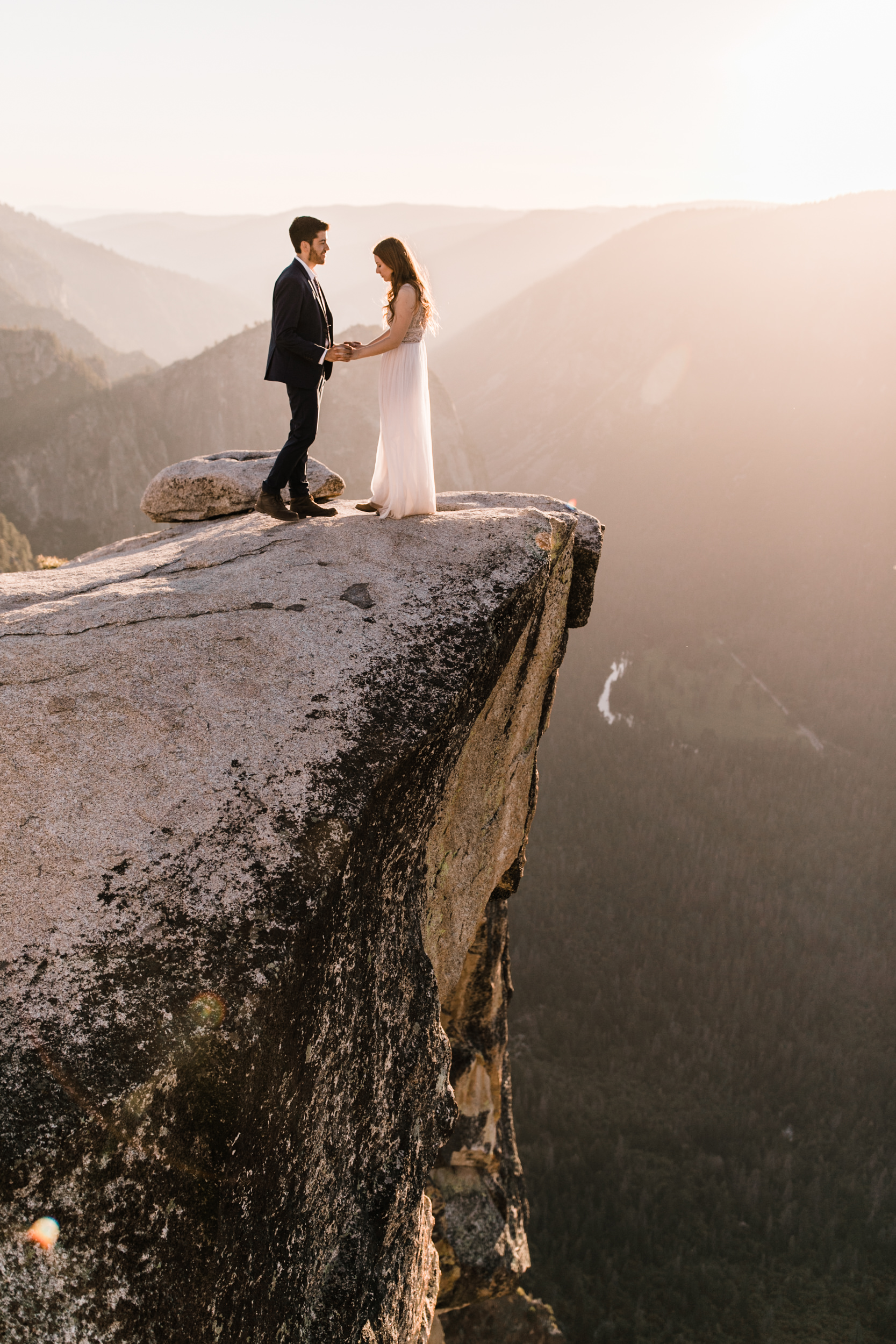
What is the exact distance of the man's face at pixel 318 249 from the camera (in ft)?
26.4

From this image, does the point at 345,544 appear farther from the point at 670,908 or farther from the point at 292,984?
the point at 670,908

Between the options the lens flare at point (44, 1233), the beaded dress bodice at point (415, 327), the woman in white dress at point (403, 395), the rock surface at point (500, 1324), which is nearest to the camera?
the lens flare at point (44, 1233)

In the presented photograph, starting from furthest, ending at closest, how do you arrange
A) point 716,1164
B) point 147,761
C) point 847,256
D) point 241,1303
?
point 847,256 → point 716,1164 → point 147,761 → point 241,1303

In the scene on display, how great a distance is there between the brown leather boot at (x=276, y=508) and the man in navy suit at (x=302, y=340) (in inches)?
7.7

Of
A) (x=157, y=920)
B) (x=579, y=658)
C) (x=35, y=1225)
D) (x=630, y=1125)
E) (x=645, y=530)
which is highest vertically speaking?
(x=157, y=920)

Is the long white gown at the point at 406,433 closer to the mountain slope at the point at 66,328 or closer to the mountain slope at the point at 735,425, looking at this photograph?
the mountain slope at the point at 735,425

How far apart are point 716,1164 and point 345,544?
4740 centimetres

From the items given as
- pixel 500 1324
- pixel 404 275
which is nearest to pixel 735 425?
pixel 500 1324

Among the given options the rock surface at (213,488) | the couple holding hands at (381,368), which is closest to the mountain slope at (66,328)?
the rock surface at (213,488)

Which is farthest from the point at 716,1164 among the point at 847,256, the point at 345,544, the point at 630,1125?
the point at 847,256

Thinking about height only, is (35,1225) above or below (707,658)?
above

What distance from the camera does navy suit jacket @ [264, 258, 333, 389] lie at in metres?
8.02

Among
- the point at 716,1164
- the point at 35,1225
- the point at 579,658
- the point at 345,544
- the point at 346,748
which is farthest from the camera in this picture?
the point at 579,658

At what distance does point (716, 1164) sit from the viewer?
4338 centimetres
